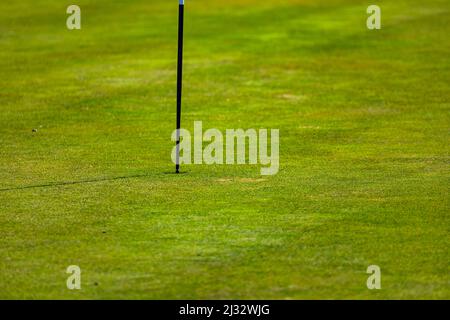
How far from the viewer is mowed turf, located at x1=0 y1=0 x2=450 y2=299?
13031 millimetres

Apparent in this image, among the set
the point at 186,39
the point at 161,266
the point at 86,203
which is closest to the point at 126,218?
the point at 86,203

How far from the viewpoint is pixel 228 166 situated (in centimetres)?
1973

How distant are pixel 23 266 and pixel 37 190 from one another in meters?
4.52

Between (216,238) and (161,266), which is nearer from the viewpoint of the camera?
(161,266)

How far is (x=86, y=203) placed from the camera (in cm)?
1659

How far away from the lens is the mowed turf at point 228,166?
13031 millimetres

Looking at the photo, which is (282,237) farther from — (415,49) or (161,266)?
(415,49)

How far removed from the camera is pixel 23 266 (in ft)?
43.3
